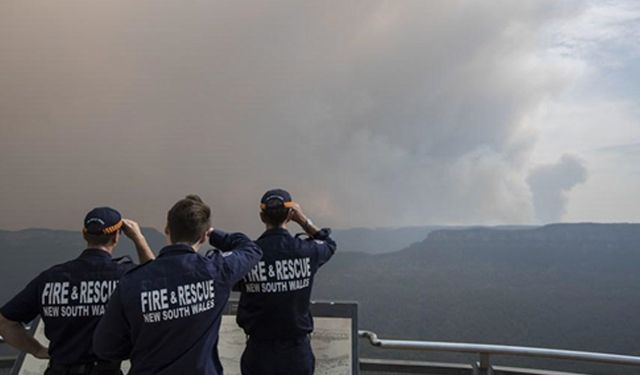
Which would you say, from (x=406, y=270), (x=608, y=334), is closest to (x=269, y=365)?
(x=406, y=270)

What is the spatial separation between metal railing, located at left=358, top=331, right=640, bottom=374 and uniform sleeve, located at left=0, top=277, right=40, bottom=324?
132 centimetres

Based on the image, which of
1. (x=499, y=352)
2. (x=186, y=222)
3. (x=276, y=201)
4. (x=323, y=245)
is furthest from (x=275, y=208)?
(x=499, y=352)

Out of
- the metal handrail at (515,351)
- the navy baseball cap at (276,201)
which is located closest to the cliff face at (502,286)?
the metal handrail at (515,351)

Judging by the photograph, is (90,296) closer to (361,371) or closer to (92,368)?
(92,368)

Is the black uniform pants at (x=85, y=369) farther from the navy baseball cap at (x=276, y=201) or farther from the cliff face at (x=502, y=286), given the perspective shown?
the cliff face at (x=502, y=286)

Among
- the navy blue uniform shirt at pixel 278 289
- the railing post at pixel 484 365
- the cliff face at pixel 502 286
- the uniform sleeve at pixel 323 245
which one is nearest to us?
the navy blue uniform shirt at pixel 278 289

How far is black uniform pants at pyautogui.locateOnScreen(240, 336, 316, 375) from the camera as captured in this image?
64.1 inches

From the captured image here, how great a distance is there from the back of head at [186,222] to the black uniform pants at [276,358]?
0.66 m

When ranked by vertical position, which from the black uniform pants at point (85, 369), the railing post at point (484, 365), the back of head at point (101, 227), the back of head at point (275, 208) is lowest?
the railing post at point (484, 365)

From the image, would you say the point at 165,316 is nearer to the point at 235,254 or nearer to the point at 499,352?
the point at 235,254

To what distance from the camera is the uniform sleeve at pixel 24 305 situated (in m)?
1.29

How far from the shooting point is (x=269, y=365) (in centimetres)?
162

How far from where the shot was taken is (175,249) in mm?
1157

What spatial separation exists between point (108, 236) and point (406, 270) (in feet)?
10.5
